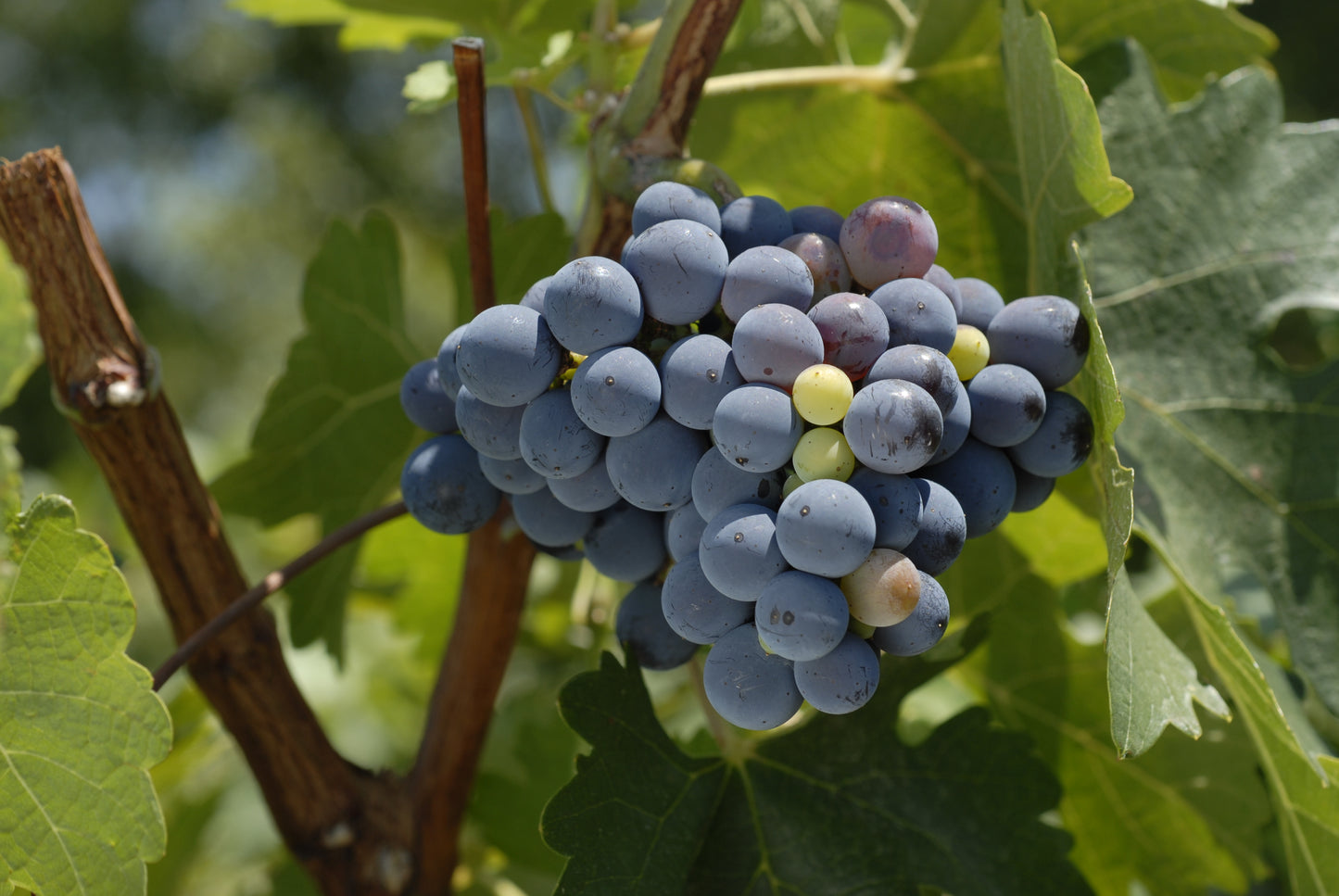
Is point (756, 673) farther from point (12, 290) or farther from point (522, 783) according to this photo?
point (522, 783)

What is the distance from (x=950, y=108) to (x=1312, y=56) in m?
3.84

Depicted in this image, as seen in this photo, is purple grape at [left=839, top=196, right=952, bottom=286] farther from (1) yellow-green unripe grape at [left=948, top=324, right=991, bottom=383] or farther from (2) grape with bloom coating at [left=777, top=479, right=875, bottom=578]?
(2) grape with bloom coating at [left=777, top=479, right=875, bottom=578]

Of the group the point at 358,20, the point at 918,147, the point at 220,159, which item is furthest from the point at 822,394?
the point at 220,159

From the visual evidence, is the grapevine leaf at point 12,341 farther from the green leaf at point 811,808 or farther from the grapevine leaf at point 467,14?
the grapevine leaf at point 467,14

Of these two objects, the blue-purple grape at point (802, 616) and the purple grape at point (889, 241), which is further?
the purple grape at point (889, 241)

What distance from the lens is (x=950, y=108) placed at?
990mm

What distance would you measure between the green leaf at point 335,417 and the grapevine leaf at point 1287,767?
73 cm

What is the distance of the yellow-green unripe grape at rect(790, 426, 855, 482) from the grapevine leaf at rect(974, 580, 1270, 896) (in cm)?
52

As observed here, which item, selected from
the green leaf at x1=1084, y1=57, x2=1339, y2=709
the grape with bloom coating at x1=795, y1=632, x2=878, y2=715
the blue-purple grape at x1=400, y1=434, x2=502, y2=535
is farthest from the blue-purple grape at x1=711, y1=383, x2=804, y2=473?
the green leaf at x1=1084, y1=57, x2=1339, y2=709

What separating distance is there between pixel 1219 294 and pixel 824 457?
53 cm

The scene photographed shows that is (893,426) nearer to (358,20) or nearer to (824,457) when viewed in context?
(824,457)

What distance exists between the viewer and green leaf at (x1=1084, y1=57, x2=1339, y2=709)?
0.84m

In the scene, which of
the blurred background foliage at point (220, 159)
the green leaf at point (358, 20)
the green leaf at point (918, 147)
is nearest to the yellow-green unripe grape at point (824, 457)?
the green leaf at point (918, 147)

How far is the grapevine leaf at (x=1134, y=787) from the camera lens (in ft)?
2.94
